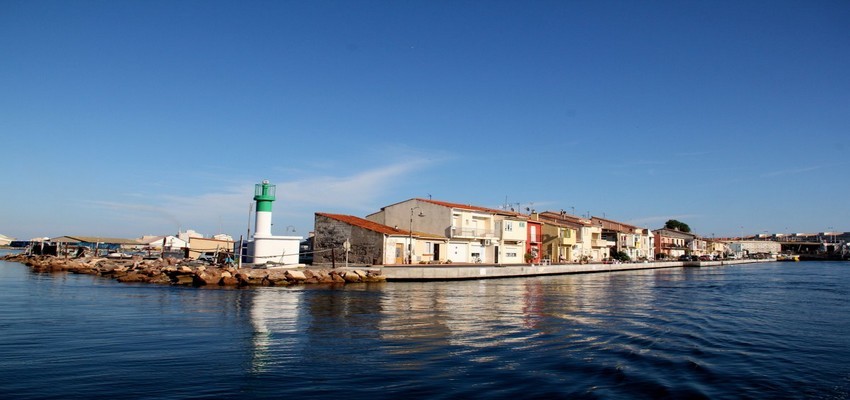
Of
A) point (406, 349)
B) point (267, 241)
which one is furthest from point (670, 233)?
point (406, 349)

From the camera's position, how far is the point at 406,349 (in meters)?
14.3

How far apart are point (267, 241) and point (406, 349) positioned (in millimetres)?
28466

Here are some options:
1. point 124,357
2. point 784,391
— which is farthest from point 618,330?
point 124,357

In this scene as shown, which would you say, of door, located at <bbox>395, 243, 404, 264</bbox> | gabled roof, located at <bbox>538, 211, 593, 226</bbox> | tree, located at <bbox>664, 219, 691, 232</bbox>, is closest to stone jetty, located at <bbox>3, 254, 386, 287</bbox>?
door, located at <bbox>395, 243, 404, 264</bbox>

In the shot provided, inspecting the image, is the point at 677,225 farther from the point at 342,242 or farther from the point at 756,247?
the point at 342,242

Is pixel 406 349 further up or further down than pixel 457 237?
further down

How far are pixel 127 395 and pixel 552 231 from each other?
68.7 meters

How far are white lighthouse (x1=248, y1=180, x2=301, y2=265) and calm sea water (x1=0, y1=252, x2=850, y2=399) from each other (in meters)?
13.8

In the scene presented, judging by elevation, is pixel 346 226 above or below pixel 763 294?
above

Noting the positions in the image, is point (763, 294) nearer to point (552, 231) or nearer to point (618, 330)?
point (618, 330)

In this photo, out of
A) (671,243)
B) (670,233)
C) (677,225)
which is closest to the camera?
(671,243)

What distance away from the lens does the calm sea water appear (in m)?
10.8

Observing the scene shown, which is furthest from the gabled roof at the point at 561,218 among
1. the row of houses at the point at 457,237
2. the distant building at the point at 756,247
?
the distant building at the point at 756,247

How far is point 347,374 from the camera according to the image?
38.2ft
